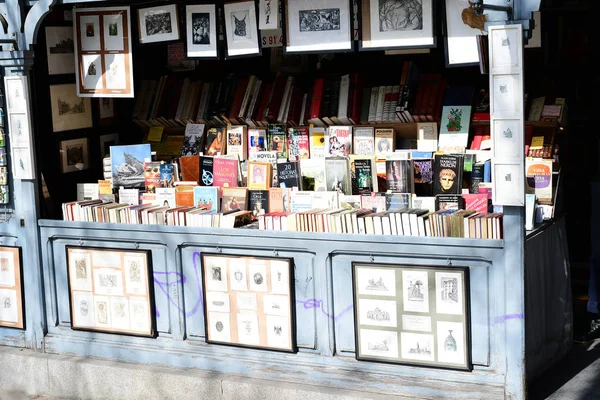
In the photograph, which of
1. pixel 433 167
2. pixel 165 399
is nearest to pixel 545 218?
pixel 433 167

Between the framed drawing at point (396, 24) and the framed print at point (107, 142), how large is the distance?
3093mm

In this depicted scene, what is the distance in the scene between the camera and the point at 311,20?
791 centimetres

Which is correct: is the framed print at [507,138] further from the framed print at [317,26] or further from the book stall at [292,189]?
the framed print at [317,26]

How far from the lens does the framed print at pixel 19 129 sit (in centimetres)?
854

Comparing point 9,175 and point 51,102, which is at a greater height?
point 51,102

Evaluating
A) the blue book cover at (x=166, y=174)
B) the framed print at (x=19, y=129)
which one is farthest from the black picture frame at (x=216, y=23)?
the framed print at (x=19, y=129)

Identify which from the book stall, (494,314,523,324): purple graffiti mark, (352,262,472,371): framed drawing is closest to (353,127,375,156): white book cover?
the book stall

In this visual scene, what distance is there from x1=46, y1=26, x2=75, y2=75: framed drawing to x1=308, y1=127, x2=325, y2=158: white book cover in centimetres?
237

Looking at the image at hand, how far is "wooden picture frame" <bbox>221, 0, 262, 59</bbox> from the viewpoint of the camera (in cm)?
818

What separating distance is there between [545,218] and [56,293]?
4466 mm

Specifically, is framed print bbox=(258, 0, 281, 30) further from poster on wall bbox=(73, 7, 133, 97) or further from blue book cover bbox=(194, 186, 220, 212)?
blue book cover bbox=(194, 186, 220, 212)

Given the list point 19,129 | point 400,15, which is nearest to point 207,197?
point 19,129

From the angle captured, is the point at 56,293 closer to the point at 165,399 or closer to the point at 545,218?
the point at 165,399

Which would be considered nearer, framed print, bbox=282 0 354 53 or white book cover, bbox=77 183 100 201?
framed print, bbox=282 0 354 53
